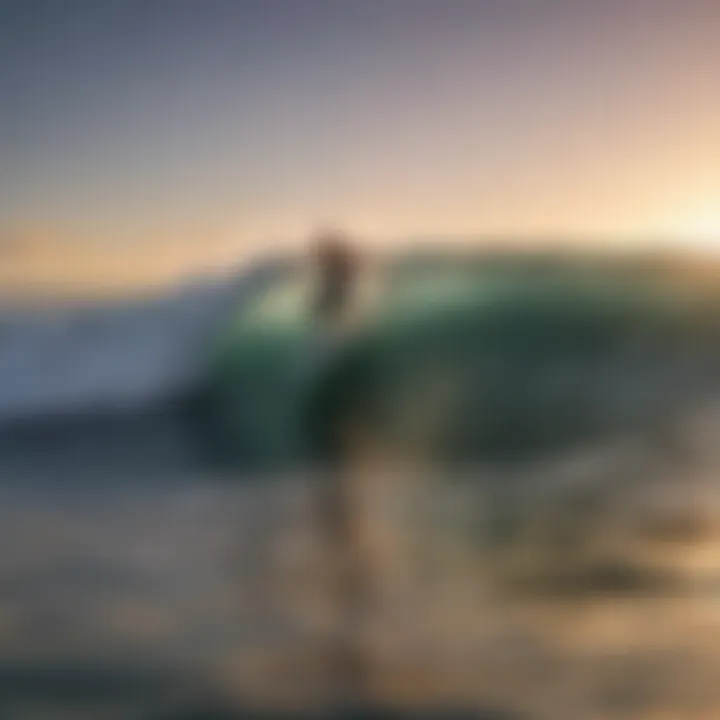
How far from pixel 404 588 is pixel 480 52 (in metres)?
0.45

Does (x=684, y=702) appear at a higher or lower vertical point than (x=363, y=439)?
lower

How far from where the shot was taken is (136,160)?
958mm

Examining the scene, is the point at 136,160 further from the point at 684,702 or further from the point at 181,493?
the point at 684,702

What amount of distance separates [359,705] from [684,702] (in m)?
0.26

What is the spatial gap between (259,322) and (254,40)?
9.4 inches

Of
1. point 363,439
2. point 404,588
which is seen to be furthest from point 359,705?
point 363,439

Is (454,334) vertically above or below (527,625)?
above

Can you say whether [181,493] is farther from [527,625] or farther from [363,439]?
[527,625]

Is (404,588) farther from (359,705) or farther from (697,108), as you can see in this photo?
(697,108)

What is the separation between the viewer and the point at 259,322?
38.0 inches

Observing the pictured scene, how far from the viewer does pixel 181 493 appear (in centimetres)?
95

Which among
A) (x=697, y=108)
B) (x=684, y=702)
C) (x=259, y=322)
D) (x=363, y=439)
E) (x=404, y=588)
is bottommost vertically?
(x=684, y=702)

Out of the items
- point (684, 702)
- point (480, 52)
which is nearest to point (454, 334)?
point (480, 52)

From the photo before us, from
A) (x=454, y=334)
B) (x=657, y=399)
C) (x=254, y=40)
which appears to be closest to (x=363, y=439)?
(x=454, y=334)
